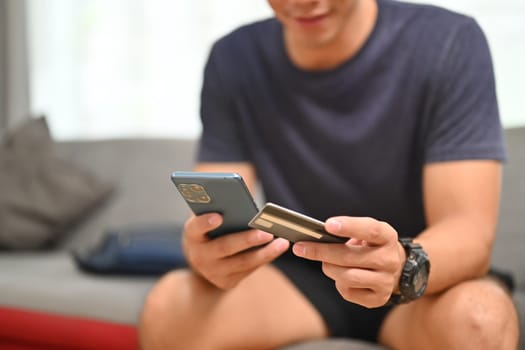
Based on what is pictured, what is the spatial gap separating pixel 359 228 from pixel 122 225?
52.9 inches

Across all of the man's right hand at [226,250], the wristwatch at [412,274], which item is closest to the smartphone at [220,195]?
the man's right hand at [226,250]

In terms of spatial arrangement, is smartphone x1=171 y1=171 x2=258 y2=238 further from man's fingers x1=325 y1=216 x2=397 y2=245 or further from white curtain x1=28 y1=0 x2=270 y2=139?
white curtain x1=28 y1=0 x2=270 y2=139

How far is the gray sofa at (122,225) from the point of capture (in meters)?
1.36

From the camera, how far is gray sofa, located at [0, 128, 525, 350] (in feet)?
4.45

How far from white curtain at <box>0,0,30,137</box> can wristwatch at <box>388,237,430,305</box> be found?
2.26 meters

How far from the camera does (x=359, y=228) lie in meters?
0.67

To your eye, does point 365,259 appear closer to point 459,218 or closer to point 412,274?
point 412,274

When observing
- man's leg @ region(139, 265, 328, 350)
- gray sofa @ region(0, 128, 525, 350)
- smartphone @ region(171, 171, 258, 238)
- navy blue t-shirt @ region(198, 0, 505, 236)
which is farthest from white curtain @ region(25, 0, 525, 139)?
smartphone @ region(171, 171, 258, 238)

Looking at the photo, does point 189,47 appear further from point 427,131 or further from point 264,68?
point 427,131

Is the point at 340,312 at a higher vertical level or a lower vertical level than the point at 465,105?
lower

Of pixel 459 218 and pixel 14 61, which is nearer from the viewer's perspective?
pixel 459 218

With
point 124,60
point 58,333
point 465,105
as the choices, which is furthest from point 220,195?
point 124,60

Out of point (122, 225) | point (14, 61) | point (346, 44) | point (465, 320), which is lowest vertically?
point (122, 225)

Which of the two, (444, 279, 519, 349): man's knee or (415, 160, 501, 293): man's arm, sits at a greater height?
(415, 160, 501, 293): man's arm
